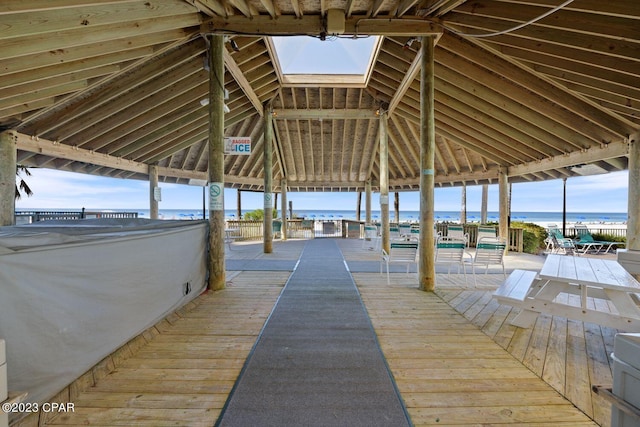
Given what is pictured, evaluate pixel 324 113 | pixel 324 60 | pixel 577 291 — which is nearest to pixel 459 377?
pixel 577 291

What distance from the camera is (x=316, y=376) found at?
2.22 m

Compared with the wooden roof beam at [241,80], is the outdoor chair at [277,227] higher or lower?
lower

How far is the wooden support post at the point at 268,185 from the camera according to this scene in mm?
8773

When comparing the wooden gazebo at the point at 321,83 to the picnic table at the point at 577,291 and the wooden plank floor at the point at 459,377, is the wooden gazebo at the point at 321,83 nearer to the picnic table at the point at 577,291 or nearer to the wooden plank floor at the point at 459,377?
the picnic table at the point at 577,291

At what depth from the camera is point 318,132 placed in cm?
1200

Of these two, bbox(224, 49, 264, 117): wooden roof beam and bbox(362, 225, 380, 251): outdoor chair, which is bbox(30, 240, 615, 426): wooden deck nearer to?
bbox(224, 49, 264, 117): wooden roof beam

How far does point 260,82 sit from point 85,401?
7.79 m

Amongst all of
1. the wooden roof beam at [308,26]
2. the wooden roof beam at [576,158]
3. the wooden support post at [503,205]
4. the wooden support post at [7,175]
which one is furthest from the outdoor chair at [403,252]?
the wooden support post at [7,175]

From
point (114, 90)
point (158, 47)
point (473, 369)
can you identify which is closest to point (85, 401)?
point (473, 369)

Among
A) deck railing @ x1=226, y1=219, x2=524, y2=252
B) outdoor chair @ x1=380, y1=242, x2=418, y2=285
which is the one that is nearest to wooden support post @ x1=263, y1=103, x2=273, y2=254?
deck railing @ x1=226, y1=219, x2=524, y2=252

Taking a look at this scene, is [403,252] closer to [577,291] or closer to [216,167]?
[577,291]

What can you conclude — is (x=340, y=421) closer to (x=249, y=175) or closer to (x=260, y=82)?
(x=260, y=82)

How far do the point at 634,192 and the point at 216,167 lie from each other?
7655 millimetres

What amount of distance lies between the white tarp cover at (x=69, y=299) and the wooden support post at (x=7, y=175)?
15.5ft
